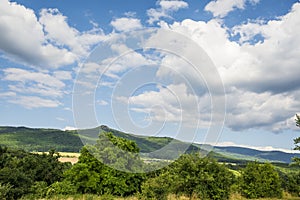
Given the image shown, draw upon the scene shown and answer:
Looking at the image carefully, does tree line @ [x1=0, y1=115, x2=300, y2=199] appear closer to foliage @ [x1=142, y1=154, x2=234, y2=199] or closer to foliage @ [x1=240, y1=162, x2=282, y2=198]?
foliage @ [x1=142, y1=154, x2=234, y2=199]

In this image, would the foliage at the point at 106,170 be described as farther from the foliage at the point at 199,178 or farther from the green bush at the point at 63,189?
the foliage at the point at 199,178

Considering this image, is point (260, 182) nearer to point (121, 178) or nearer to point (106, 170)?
point (121, 178)

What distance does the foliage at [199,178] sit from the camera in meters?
13.0

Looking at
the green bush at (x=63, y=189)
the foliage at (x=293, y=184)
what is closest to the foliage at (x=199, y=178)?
the green bush at (x=63, y=189)

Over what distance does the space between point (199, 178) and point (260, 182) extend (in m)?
5.41

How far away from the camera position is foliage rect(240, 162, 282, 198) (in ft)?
52.4

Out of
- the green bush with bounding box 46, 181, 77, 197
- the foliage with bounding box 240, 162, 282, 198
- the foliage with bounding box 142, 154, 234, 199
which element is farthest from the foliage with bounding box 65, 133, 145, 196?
the foliage with bounding box 240, 162, 282, 198

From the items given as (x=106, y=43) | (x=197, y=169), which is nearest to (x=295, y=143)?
(x=197, y=169)

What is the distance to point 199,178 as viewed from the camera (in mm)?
13109

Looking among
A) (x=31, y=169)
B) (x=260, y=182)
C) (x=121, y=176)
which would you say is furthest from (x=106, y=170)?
(x=31, y=169)

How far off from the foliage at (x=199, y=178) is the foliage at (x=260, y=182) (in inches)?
119

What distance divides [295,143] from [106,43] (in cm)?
1289

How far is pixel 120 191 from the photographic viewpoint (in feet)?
42.2

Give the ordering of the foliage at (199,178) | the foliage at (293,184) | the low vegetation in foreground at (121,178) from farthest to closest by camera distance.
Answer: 1. the foliage at (293,184)
2. the foliage at (199,178)
3. the low vegetation in foreground at (121,178)
